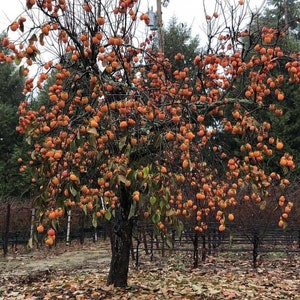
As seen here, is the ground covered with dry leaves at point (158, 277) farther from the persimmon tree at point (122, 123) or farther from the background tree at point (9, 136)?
the background tree at point (9, 136)

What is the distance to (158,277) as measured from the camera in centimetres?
663

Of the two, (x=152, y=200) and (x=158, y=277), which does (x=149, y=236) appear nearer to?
(x=158, y=277)

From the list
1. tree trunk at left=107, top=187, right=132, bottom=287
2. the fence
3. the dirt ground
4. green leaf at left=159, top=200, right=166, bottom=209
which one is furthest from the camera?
the fence

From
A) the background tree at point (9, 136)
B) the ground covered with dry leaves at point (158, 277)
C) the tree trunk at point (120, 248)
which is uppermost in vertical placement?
the background tree at point (9, 136)

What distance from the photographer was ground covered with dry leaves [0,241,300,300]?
523 cm

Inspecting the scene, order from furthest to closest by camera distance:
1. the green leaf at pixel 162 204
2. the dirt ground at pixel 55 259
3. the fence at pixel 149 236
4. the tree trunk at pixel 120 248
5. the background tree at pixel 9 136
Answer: the background tree at pixel 9 136, the fence at pixel 149 236, the dirt ground at pixel 55 259, the tree trunk at pixel 120 248, the green leaf at pixel 162 204

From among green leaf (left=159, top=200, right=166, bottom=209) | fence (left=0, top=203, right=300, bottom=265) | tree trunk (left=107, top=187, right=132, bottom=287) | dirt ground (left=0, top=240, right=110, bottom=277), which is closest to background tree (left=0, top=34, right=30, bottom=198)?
fence (left=0, top=203, right=300, bottom=265)

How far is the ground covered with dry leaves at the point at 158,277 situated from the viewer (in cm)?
523

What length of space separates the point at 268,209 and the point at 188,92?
496cm

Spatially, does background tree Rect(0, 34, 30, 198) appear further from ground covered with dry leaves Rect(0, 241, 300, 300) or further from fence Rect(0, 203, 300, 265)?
ground covered with dry leaves Rect(0, 241, 300, 300)

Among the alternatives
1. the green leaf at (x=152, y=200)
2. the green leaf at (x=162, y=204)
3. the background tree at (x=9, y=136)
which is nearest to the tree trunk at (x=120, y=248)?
the green leaf at (x=162, y=204)

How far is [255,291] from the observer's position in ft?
17.7

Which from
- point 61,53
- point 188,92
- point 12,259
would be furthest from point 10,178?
point 188,92

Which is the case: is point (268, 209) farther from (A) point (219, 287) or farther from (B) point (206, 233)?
(A) point (219, 287)
